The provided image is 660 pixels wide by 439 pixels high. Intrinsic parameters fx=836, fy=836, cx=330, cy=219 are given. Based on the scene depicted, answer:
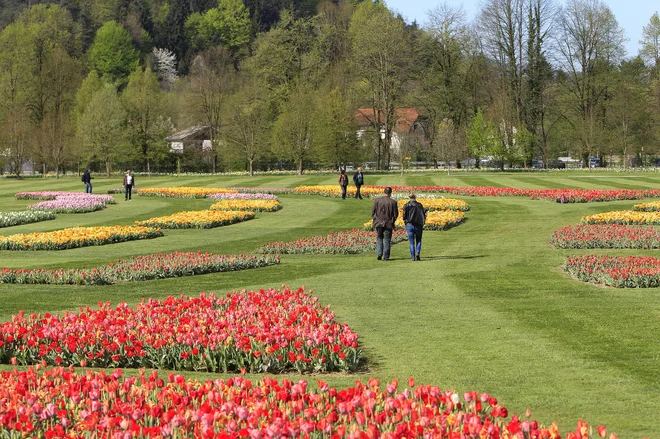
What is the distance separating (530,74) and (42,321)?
279 feet

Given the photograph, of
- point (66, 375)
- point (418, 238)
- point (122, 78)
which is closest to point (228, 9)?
point (122, 78)

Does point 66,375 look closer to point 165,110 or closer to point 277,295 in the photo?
point 277,295

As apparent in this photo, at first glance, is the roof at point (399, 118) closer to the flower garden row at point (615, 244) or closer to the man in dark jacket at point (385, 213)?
the flower garden row at point (615, 244)

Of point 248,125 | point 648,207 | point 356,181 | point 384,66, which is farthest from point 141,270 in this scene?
point 384,66

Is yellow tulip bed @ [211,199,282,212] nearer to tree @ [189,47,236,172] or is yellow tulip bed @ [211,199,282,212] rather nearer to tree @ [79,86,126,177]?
tree @ [79,86,126,177]

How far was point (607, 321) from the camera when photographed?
499 inches

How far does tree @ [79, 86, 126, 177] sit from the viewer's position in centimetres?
8300

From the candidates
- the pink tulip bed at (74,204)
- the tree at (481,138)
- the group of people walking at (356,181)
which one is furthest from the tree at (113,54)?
the group of people walking at (356,181)

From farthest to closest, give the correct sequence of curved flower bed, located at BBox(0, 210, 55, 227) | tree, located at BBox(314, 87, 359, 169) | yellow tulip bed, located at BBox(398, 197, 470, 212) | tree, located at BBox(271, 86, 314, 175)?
tree, located at BBox(314, 87, 359, 169), tree, located at BBox(271, 86, 314, 175), yellow tulip bed, located at BBox(398, 197, 470, 212), curved flower bed, located at BBox(0, 210, 55, 227)

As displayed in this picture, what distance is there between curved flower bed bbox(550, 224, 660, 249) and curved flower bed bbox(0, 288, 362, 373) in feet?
44.6

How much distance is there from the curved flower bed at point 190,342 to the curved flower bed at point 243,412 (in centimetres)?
176

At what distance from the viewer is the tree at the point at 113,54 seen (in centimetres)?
14462

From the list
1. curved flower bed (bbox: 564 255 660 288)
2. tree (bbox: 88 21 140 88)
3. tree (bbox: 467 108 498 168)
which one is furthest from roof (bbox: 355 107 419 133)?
curved flower bed (bbox: 564 255 660 288)

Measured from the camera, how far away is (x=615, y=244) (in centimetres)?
2325
